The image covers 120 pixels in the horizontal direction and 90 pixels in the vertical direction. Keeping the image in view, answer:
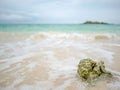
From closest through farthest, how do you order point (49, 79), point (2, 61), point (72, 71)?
point (49, 79)
point (72, 71)
point (2, 61)

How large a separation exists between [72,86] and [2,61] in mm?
3281

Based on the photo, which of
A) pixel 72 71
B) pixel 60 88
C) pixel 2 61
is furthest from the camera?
pixel 2 61

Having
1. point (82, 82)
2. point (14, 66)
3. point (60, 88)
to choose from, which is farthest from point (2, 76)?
point (82, 82)

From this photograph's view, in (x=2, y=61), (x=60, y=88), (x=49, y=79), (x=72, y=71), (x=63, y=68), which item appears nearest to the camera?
(x=60, y=88)

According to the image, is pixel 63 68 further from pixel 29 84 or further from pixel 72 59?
pixel 29 84

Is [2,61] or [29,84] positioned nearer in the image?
[29,84]

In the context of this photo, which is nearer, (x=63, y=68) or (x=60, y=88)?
(x=60, y=88)

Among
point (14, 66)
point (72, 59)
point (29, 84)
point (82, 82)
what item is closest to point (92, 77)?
point (82, 82)

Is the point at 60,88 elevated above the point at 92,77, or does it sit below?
below

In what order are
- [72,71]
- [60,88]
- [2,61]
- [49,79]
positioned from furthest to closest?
[2,61] → [72,71] → [49,79] → [60,88]

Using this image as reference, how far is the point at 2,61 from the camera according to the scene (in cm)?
559

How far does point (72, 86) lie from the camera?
11.5ft

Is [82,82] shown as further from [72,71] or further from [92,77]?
[72,71]

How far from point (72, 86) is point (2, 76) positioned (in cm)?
205
